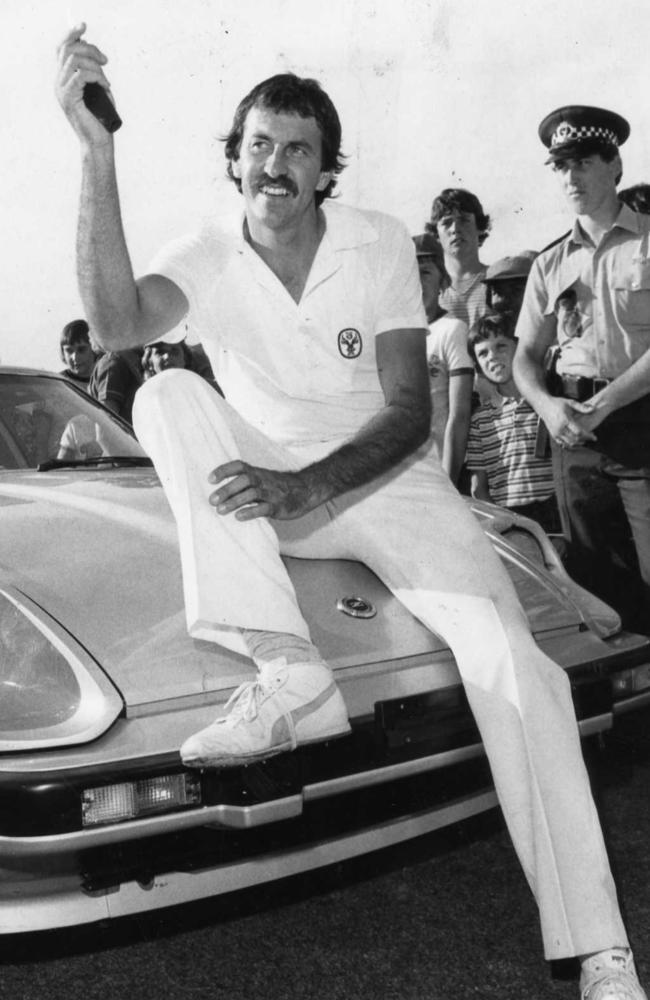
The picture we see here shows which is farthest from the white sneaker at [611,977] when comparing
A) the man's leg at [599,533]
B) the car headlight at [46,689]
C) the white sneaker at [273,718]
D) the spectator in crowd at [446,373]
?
the spectator in crowd at [446,373]

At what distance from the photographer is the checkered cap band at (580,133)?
359 centimetres

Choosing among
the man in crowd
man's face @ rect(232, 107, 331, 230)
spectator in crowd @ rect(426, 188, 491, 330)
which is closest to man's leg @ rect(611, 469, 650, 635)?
the man in crowd

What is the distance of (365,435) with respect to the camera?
256cm

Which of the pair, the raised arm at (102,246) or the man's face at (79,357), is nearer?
the raised arm at (102,246)

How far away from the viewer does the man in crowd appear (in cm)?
206

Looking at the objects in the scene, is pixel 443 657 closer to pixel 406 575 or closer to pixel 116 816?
pixel 406 575

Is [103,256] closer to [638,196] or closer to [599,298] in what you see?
[599,298]

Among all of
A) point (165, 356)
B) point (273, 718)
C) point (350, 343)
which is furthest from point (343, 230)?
point (165, 356)

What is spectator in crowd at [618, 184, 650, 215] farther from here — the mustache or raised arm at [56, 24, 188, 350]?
raised arm at [56, 24, 188, 350]

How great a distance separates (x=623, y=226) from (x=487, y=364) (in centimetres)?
132

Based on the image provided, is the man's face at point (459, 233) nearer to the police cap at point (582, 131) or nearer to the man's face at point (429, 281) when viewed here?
the man's face at point (429, 281)

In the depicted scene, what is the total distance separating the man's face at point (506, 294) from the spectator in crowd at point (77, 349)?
2.58 meters

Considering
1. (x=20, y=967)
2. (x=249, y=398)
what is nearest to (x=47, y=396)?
(x=249, y=398)

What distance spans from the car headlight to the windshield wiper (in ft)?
3.97
